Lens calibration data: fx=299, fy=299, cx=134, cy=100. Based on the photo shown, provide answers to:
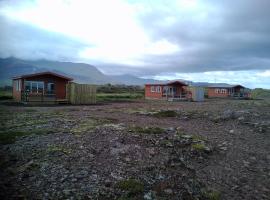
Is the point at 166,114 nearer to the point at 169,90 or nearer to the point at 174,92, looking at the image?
the point at 169,90

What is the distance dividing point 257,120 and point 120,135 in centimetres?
1077

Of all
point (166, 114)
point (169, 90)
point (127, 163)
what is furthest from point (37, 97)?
point (127, 163)

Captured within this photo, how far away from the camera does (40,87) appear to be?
37.8m

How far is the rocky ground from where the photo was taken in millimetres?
8266

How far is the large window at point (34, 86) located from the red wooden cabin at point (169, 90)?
24.3 meters

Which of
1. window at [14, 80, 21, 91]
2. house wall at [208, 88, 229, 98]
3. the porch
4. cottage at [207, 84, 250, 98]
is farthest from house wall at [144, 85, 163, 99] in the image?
window at [14, 80, 21, 91]

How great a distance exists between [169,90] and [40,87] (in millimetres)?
25653

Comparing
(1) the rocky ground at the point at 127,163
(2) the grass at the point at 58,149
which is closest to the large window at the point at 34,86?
(1) the rocky ground at the point at 127,163

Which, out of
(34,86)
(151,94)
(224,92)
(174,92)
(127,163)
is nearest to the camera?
(127,163)

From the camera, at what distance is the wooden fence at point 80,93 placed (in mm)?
36281

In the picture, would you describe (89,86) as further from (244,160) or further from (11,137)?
(244,160)

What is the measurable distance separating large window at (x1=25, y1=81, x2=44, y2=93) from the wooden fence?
3453mm

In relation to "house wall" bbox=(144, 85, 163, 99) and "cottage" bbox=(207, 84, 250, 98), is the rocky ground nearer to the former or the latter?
"house wall" bbox=(144, 85, 163, 99)

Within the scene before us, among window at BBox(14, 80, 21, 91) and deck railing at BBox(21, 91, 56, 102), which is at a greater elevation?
window at BBox(14, 80, 21, 91)
